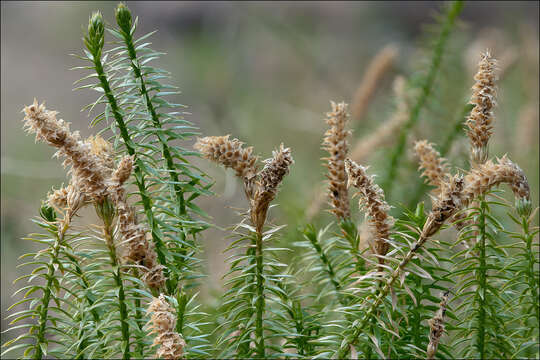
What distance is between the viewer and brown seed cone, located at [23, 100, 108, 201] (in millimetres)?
337

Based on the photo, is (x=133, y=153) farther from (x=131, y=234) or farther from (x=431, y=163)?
(x=431, y=163)

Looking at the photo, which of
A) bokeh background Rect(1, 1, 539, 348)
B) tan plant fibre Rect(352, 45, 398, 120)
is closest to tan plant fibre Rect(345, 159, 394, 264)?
tan plant fibre Rect(352, 45, 398, 120)

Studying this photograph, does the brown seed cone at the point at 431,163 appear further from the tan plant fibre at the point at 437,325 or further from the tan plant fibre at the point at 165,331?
the tan plant fibre at the point at 165,331

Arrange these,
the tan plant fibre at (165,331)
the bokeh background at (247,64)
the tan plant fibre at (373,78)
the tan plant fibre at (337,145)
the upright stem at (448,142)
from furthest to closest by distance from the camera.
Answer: the bokeh background at (247,64), the tan plant fibre at (373,78), the upright stem at (448,142), the tan plant fibre at (337,145), the tan plant fibre at (165,331)

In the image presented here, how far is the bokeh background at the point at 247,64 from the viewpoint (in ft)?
5.63

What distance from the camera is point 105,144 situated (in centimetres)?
38

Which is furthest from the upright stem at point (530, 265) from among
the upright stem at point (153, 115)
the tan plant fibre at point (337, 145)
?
the upright stem at point (153, 115)

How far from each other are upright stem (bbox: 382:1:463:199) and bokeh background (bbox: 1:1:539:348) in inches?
14.3

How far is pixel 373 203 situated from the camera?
36cm

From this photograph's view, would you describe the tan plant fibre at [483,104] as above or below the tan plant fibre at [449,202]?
above

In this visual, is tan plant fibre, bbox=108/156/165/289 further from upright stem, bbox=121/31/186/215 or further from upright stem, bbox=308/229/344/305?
upright stem, bbox=308/229/344/305

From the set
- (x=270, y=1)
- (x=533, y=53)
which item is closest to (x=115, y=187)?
(x=533, y=53)

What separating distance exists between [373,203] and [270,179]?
0.07 metres

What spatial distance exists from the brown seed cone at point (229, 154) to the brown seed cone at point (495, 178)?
0.14 m
